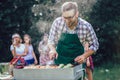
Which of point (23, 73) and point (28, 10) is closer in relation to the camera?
point (23, 73)

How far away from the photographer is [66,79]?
12.3 feet

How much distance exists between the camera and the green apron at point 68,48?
4734 millimetres

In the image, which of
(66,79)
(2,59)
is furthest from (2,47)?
(66,79)

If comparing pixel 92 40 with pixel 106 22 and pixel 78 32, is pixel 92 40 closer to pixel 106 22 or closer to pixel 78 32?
pixel 78 32

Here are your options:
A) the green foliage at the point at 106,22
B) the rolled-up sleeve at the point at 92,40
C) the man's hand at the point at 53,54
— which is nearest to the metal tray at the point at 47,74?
the man's hand at the point at 53,54

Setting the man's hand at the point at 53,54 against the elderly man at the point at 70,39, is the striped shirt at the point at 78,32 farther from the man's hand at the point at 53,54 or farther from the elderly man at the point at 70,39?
the man's hand at the point at 53,54

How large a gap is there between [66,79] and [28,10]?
11.3 metres

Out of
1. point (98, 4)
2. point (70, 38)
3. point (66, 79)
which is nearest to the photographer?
point (66, 79)

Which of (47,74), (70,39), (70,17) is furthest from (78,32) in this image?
(47,74)

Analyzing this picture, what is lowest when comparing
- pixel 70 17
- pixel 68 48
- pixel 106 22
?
pixel 106 22

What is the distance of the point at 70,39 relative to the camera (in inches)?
186

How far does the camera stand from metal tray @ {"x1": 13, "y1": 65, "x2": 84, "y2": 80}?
12.3 feet

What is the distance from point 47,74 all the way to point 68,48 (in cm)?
104

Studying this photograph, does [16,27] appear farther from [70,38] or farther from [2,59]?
[70,38]
